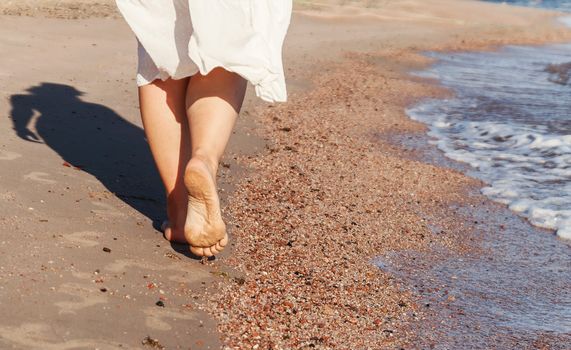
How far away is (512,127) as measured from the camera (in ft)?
28.3

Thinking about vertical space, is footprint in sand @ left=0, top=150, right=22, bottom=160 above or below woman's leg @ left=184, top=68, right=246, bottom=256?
below

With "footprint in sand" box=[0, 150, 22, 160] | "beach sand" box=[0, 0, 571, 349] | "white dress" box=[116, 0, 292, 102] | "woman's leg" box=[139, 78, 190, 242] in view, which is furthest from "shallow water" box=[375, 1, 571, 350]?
"footprint in sand" box=[0, 150, 22, 160]

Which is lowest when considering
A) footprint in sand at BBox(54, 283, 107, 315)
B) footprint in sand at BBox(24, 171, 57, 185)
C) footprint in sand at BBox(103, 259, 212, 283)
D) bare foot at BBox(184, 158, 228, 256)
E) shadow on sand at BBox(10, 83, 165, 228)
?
shadow on sand at BBox(10, 83, 165, 228)

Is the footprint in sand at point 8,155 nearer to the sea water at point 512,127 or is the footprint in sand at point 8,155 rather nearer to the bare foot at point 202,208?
the bare foot at point 202,208

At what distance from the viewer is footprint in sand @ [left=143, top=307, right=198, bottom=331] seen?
329 centimetres

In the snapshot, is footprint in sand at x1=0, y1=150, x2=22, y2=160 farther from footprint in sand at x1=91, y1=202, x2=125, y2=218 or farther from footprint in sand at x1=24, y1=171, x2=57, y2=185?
footprint in sand at x1=91, y1=202, x2=125, y2=218

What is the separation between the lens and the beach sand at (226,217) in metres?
3.36

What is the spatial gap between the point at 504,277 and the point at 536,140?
146 inches

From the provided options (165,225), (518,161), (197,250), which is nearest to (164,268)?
(197,250)

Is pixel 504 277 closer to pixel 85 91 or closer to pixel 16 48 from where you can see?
pixel 85 91

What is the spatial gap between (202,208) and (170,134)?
0.62 meters

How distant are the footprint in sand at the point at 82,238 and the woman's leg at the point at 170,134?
34 centimetres

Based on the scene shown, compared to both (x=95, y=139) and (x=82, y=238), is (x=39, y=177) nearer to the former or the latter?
(x=82, y=238)

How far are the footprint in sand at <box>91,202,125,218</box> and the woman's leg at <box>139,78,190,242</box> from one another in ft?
1.18
